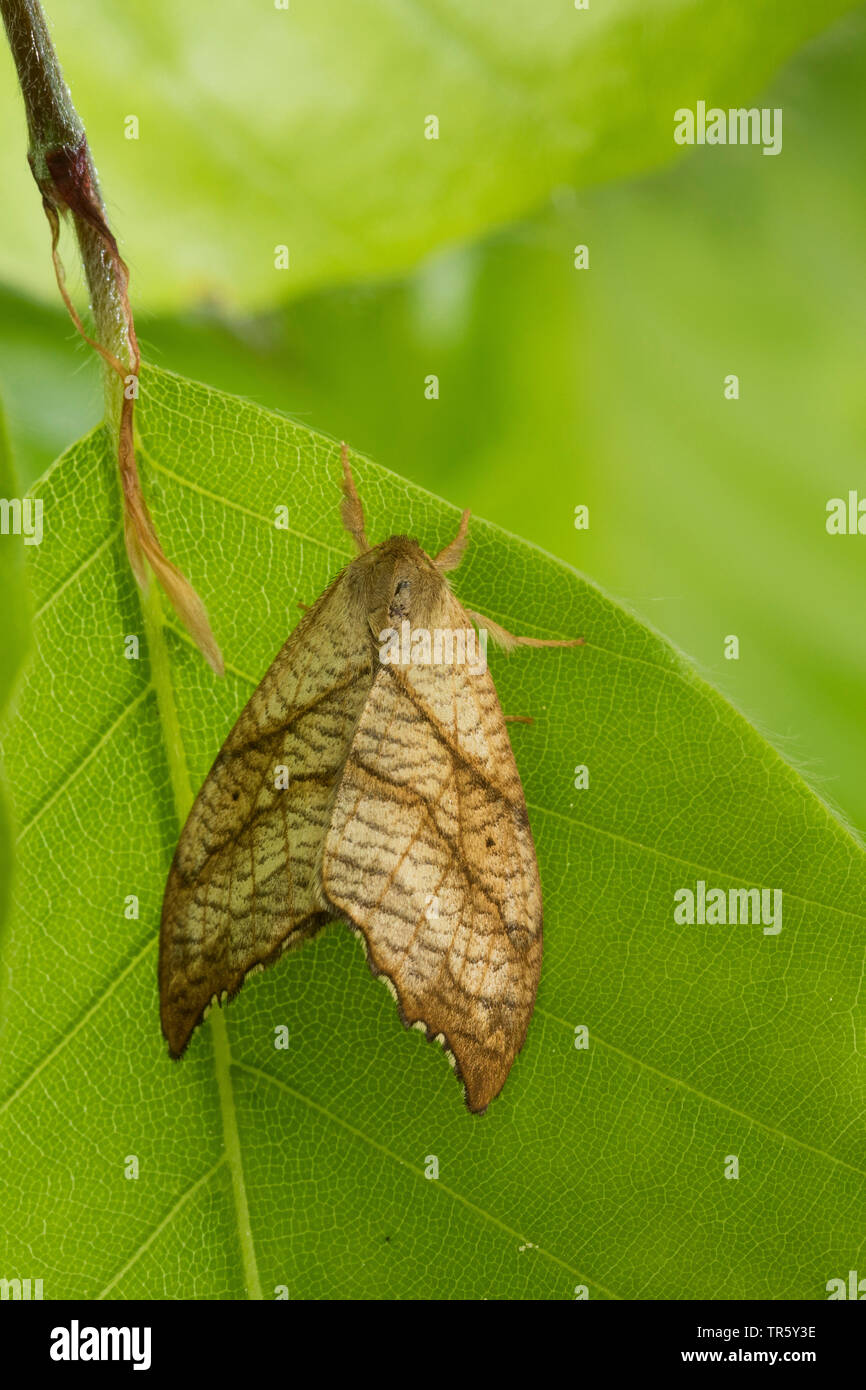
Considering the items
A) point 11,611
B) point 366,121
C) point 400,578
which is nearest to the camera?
point 11,611

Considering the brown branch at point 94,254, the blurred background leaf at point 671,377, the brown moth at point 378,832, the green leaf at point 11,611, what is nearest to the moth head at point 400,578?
the brown moth at point 378,832

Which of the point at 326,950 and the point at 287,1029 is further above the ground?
the point at 326,950

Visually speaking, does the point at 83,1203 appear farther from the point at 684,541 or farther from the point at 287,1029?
the point at 684,541

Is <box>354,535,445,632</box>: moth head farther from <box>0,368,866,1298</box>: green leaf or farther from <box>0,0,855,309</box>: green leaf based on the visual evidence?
<box>0,0,855,309</box>: green leaf

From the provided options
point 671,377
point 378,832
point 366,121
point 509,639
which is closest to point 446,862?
point 378,832

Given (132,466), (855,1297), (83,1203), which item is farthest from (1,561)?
(855,1297)

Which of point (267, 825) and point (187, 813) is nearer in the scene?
point (187, 813)

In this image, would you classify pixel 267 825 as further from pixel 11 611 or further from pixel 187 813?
pixel 11 611
